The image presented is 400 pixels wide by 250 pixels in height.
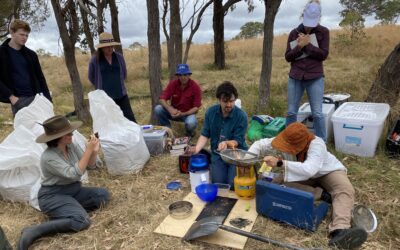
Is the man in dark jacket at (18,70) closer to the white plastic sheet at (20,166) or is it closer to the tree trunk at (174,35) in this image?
the white plastic sheet at (20,166)

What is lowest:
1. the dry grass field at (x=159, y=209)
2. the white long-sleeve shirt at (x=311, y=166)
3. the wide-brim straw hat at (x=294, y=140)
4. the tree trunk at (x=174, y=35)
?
the dry grass field at (x=159, y=209)

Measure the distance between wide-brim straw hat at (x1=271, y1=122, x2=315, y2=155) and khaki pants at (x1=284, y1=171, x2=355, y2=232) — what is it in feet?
1.11

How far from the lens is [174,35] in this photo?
527 centimetres

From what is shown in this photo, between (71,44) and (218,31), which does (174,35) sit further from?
(218,31)

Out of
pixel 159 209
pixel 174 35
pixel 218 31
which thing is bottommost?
pixel 159 209

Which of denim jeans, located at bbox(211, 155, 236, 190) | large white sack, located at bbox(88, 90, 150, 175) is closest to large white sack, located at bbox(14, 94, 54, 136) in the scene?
large white sack, located at bbox(88, 90, 150, 175)

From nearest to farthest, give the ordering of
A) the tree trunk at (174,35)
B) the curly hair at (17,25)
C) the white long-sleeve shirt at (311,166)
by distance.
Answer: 1. the white long-sleeve shirt at (311,166)
2. the curly hair at (17,25)
3. the tree trunk at (174,35)

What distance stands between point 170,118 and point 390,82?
10.0 feet

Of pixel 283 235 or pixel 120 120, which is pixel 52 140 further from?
pixel 283 235

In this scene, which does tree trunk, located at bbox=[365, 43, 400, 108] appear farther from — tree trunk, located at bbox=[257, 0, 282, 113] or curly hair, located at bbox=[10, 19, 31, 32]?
curly hair, located at bbox=[10, 19, 31, 32]

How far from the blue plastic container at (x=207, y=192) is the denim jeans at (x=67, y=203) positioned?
96 cm

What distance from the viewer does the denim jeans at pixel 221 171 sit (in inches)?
124

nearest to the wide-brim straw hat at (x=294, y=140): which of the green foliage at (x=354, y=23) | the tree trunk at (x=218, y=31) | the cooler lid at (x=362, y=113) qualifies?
the cooler lid at (x=362, y=113)

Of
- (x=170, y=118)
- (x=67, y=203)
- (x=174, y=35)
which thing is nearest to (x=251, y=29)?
(x=174, y=35)
